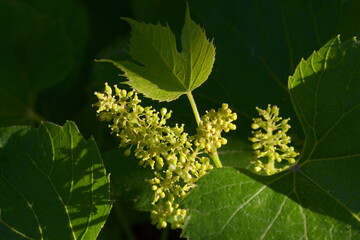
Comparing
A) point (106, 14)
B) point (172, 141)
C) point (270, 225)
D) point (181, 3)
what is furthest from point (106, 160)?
point (106, 14)

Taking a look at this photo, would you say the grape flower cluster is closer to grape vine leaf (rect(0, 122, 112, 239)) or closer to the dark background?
grape vine leaf (rect(0, 122, 112, 239))

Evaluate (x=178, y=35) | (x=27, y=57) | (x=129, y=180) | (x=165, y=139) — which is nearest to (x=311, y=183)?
(x=165, y=139)

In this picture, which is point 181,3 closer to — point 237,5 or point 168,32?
point 237,5

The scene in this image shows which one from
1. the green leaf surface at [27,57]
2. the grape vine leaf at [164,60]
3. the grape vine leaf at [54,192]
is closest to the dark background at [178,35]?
the green leaf surface at [27,57]

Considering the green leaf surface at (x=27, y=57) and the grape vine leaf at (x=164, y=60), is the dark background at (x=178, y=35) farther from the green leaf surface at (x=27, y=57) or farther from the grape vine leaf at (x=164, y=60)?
the grape vine leaf at (x=164, y=60)

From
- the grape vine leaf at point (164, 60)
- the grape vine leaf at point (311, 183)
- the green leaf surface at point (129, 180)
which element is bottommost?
the green leaf surface at point (129, 180)

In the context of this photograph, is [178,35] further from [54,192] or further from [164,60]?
[54,192]
